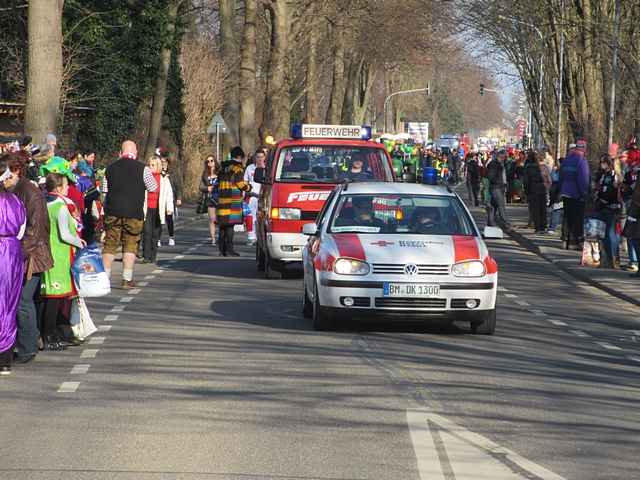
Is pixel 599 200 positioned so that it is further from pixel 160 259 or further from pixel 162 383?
pixel 162 383

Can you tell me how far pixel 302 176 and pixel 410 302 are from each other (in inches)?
302

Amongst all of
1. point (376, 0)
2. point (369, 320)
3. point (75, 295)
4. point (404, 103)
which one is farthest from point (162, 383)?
point (404, 103)

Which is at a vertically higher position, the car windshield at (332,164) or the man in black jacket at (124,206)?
the car windshield at (332,164)

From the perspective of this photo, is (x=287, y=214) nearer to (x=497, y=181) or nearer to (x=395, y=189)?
(x=395, y=189)

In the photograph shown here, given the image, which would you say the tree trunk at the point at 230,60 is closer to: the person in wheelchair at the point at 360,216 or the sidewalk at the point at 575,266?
the sidewalk at the point at 575,266

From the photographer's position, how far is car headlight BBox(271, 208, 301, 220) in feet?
70.3

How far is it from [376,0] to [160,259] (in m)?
38.7

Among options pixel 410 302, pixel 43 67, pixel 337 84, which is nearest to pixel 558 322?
pixel 410 302

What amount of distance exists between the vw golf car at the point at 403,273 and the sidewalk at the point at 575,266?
4919mm

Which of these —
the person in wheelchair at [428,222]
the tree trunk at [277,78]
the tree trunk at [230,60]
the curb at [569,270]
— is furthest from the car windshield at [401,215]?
the tree trunk at [230,60]

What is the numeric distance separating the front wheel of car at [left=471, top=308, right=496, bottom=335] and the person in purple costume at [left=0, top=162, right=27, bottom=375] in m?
4.76

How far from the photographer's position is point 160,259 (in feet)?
85.7

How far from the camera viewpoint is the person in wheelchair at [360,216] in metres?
15.7

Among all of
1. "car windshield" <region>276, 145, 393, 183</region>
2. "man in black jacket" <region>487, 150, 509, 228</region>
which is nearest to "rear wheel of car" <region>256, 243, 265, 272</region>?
"car windshield" <region>276, 145, 393, 183</region>
